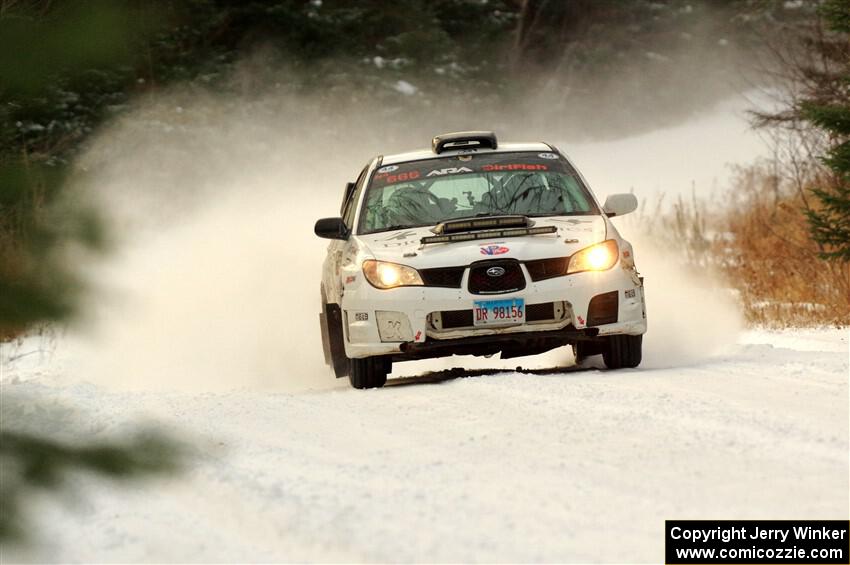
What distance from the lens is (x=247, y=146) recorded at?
3797 cm

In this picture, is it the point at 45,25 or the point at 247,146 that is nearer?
the point at 45,25

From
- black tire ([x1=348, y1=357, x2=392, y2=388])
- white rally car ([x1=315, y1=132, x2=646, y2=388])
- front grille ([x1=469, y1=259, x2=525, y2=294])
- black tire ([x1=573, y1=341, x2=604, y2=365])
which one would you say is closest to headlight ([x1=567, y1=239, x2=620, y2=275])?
white rally car ([x1=315, y1=132, x2=646, y2=388])

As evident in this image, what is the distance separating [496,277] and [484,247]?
0.24 meters

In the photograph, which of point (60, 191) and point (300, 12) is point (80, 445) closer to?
point (60, 191)

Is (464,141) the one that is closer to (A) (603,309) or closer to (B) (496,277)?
(B) (496,277)

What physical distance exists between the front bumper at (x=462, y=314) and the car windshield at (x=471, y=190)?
1.01 meters

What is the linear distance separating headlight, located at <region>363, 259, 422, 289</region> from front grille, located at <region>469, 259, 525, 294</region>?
0.37 m

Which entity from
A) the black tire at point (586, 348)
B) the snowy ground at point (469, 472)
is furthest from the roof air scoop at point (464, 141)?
the snowy ground at point (469, 472)

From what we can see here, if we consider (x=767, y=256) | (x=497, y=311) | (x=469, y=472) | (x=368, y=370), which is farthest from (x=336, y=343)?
(x=767, y=256)

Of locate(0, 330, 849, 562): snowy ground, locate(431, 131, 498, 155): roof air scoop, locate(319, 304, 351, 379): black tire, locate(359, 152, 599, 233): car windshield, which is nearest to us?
locate(0, 330, 849, 562): snowy ground

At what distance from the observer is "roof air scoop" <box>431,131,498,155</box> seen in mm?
10992

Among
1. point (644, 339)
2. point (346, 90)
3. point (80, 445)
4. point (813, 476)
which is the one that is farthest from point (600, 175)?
point (80, 445)

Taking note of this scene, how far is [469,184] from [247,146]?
28.0 m

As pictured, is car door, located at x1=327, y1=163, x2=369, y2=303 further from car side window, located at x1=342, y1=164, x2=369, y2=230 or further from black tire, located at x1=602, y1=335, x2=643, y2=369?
black tire, located at x1=602, y1=335, x2=643, y2=369
